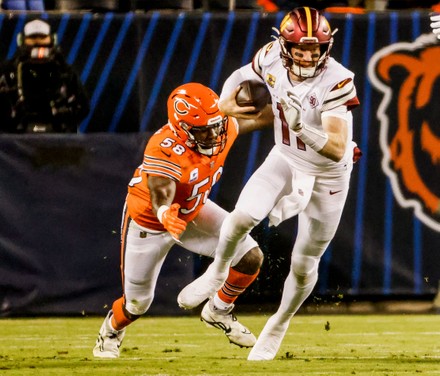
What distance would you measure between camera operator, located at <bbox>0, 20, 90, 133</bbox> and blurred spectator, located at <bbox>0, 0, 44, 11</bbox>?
38cm

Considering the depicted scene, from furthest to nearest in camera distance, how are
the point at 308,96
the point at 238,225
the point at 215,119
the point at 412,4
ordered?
the point at 412,4 < the point at 215,119 < the point at 308,96 < the point at 238,225

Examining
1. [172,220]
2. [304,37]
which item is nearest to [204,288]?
[172,220]

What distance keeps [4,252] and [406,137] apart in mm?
2941

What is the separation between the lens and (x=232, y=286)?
311 inches

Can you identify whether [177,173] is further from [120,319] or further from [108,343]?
[108,343]

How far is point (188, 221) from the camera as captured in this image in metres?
8.06

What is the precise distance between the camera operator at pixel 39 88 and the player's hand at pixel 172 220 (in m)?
2.46

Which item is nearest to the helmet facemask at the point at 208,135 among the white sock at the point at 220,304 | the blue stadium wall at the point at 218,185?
the white sock at the point at 220,304

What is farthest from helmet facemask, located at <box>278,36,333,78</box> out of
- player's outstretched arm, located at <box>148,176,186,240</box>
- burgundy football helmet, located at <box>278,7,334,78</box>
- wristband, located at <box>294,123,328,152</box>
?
player's outstretched arm, located at <box>148,176,186,240</box>

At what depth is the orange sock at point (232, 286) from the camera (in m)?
7.91

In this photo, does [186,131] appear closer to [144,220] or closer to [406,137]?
[144,220]

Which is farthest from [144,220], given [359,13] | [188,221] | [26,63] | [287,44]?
[359,13]

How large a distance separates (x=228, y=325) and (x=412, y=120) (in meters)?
2.72

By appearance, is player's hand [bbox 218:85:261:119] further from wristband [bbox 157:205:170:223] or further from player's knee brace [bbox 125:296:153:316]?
player's knee brace [bbox 125:296:153:316]
